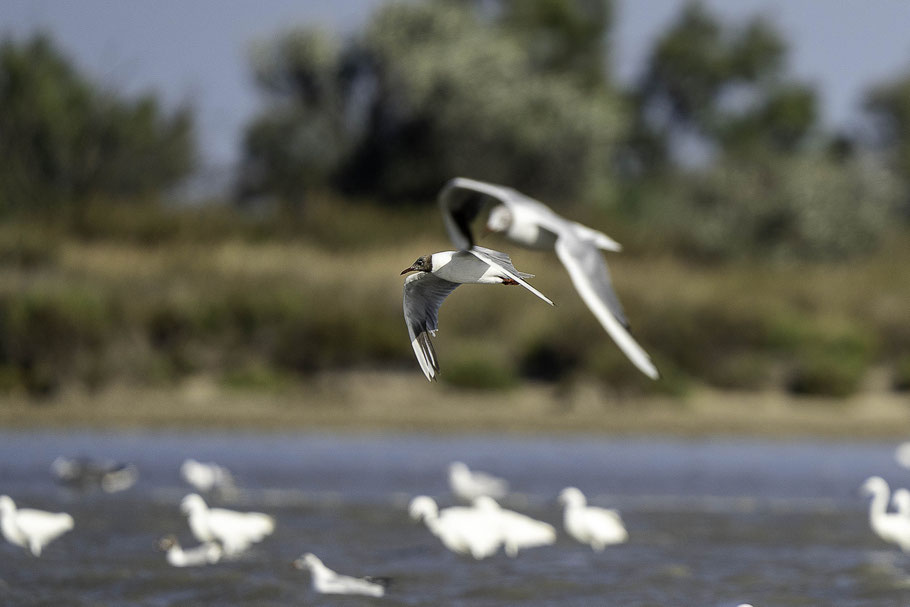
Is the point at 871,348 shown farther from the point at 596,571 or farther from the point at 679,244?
the point at 596,571

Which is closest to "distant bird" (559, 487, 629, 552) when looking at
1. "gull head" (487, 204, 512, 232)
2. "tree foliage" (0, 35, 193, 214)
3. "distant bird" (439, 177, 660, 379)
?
"distant bird" (439, 177, 660, 379)

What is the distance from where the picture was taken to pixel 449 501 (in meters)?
14.7

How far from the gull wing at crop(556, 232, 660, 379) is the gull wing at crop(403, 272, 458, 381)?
78 cm

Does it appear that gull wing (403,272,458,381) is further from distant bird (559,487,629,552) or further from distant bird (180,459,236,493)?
distant bird (180,459,236,493)

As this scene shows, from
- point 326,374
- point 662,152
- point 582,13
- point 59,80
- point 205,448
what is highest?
point 582,13

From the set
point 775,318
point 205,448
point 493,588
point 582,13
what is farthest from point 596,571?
point 582,13

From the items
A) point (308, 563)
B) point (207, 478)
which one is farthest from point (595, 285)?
point (207, 478)

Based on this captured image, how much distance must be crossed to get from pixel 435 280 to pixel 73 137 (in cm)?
2794

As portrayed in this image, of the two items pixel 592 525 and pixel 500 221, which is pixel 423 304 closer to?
pixel 500 221

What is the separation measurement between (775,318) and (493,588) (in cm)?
1619

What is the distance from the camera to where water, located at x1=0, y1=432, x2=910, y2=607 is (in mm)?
9664

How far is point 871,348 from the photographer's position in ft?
80.3

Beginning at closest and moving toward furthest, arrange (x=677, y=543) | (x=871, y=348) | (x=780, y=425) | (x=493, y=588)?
(x=493, y=588), (x=677, y=543), (x=780, y=425), (x=871, y=348)

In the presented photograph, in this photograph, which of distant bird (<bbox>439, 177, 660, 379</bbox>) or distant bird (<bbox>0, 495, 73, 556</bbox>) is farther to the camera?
distant bird (<bbox>0, 495, 73, 556</bbox>)
